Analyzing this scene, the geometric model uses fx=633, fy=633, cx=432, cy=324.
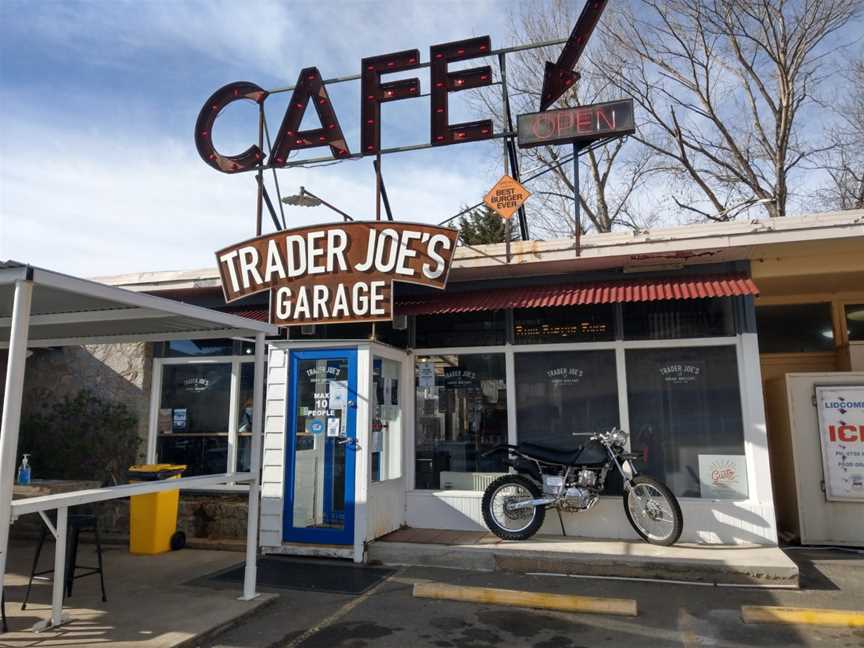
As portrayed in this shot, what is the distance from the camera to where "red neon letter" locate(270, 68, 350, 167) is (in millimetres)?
9555

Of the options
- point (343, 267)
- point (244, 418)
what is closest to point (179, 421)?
point (244, 418)

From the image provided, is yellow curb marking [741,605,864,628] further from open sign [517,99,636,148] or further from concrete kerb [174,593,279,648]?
open sign [517,99,636,148]

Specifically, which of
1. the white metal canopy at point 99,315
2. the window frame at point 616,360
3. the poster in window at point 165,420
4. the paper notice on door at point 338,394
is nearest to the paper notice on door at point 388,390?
the window frame at point 616,360

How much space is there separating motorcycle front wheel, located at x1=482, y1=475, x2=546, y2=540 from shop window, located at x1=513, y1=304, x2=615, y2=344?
1.84 metres

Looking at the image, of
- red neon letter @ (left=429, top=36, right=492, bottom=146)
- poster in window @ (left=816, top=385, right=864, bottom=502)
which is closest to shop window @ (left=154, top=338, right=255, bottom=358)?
red neon letter @ (left=429, top=36, right=492, bottom=146)

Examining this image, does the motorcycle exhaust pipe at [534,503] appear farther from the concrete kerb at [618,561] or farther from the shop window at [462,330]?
the shop window at [462,330]

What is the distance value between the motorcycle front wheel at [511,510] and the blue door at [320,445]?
1.65m

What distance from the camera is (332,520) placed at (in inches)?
294

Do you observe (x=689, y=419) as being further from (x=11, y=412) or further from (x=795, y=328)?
(x=11, y=412)

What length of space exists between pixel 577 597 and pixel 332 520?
313cm

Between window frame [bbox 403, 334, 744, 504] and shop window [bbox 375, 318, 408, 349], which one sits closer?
window frame [bbox 403, 334, 744, 504]

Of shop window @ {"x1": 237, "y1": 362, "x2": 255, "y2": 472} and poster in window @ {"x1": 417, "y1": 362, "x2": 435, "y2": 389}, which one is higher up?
poster in window @ {"x1": 417, "y1": 362, "x2": 435, "y2": 389}

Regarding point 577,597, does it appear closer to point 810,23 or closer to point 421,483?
point 421,483

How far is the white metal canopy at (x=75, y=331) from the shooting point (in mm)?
4047
